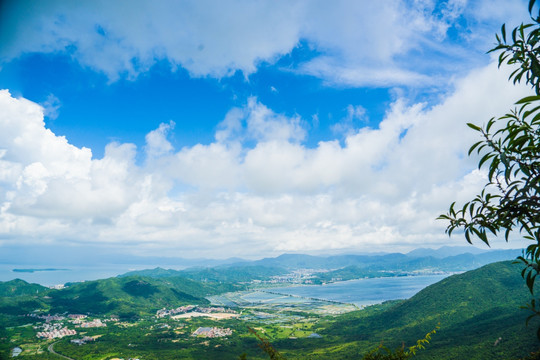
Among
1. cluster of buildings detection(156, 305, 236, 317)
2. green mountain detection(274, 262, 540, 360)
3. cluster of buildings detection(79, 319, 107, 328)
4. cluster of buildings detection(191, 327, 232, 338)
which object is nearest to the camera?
green mountain detection(274, 262, 540, 360)

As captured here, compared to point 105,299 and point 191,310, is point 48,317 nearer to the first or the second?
point 105,299

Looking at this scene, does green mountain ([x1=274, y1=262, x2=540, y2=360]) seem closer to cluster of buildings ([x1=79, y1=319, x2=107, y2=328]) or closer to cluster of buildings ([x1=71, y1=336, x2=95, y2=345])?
cluster of buildings ([x1=71, y1=336, x2=95, y2=345])

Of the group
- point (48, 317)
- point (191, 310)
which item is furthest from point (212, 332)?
point (48, 317)

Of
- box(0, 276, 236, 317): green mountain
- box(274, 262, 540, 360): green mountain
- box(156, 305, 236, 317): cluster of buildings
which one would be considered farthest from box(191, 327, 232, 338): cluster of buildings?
box(0, 276, 236, 317): green mountain

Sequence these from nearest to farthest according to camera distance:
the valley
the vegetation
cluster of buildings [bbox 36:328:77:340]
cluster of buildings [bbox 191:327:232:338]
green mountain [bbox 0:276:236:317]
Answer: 1. the vegetation
2. the valley
3. cluster of buildings [bbox 36:328:77:340]
4. cluster of buildings [bbox 191:327:232:338]
5. green mountain [bbox 0:276:236:317]

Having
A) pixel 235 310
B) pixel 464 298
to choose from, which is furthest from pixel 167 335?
pixel 464 298

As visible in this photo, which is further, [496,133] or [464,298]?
[464,298]

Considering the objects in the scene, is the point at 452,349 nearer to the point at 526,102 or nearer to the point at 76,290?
the point at 526,102
